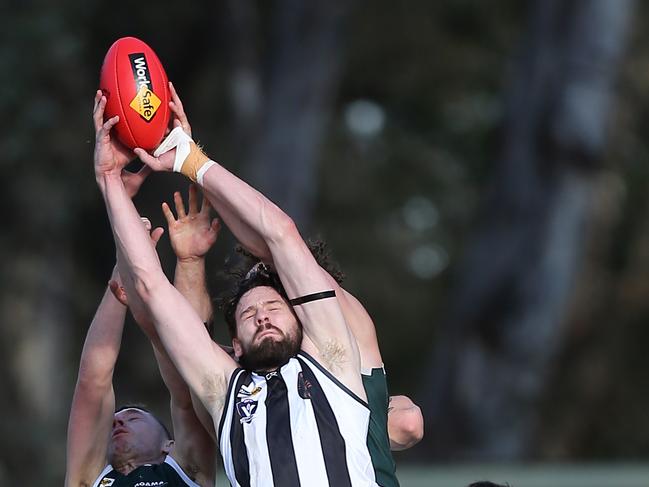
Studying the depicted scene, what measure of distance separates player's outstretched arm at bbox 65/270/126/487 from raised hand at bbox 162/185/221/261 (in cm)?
32

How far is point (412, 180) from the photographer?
29109 mm

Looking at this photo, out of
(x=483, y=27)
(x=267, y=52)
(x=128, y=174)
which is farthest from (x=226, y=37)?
(x=128, y=174)

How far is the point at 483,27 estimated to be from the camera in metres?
24.1

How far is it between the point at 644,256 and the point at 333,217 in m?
6.91

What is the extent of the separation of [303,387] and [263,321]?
0.32m

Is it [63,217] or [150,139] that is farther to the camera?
[63,217]

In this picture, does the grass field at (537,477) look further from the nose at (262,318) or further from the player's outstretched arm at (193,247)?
the nose at (262,318)

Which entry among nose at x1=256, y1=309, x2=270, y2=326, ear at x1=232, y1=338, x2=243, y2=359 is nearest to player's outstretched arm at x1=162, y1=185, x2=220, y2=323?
ear at x1=232, y1=338, x2=243, y2=359

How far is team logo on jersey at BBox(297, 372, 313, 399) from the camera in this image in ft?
18.3

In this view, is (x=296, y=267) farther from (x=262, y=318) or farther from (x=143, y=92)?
(x=143, y=92)

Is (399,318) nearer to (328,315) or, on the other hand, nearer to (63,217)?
(63,217)

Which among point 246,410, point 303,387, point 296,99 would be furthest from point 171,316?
point 296,99

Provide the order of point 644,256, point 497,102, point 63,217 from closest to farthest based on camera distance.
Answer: point 63,217 → point 644,256 → point 497,102

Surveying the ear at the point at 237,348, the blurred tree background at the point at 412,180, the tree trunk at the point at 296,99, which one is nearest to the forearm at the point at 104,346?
the ear at the point at 237,348
